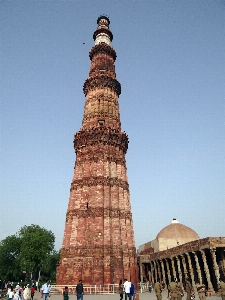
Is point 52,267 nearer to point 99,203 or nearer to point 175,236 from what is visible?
point 175,236

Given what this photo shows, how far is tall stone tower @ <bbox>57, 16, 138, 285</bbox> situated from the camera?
21.9 metres

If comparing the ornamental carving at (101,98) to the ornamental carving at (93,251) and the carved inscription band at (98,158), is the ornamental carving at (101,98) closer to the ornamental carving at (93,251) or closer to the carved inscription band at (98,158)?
the carved inscription band at (98,158)

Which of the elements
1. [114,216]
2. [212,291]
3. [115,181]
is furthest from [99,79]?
[212,291]

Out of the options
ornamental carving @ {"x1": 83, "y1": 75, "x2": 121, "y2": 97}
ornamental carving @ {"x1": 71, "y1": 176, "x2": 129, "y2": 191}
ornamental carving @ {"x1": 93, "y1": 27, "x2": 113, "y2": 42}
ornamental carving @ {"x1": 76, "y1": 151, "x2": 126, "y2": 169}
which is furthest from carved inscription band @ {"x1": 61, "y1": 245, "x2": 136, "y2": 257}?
ornamental carving @ {"x1": 93, "y1": 27, "x2": 113, "y2": 42}

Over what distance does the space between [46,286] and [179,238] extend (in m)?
28.8

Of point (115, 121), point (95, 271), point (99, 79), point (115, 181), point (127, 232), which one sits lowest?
point (95, 271)

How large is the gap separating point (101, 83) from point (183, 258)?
21579mm

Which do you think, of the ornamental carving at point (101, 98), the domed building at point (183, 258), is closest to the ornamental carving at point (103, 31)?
the ornamental carving at point (101, 98)

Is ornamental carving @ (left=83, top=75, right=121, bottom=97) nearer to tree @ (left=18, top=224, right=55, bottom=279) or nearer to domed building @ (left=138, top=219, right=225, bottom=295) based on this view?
domed building @ (left=138, top=219, right=225, bottom=295)

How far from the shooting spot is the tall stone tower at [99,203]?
71.8ft

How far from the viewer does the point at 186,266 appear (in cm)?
2734

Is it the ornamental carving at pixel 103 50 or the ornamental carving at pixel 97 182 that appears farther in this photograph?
the ornamental carving at pixel 103 50

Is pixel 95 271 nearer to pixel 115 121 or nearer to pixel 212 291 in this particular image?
pixel 212 291

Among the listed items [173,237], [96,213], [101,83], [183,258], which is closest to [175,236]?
[173,237]
